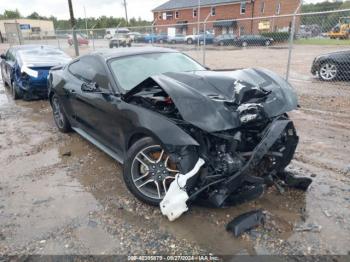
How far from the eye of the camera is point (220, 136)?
2.77 meters

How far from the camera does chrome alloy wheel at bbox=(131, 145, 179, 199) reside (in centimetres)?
310

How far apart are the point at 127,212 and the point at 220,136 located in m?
1.32

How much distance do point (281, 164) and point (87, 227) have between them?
2124 mm

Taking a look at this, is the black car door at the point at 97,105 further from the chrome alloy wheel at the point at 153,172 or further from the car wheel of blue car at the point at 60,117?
the car wheel of blue car at the point at 60,117

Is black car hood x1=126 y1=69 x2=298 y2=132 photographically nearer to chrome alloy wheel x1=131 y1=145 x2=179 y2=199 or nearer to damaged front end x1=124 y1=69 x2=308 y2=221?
damaged front end x1=124 y1=69 x2=308 y2=221

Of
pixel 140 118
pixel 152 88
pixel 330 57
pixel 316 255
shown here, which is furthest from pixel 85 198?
pixel 330 57

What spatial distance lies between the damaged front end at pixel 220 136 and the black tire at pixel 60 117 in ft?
9.25

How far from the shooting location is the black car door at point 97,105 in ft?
12.1

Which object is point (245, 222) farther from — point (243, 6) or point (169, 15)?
point (169, 15)

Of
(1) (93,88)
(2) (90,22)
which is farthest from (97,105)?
(2) (90,22)

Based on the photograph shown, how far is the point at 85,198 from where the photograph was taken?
3531 millimetres

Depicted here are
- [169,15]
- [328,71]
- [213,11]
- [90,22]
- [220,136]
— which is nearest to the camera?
[220,136]

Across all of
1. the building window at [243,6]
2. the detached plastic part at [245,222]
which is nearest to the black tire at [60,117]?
the detached plastic part at [245,222]

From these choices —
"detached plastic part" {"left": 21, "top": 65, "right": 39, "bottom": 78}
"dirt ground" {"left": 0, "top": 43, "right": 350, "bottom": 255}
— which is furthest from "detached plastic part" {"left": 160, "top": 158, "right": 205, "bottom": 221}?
"detached plastic part" {"left": 21, "top": 65, "right": 39, "bottom": 78}
